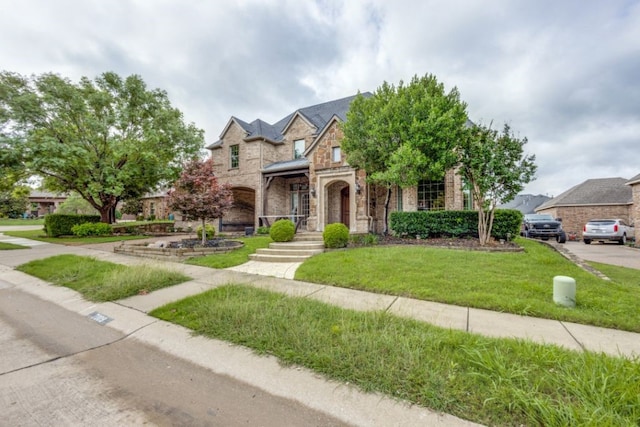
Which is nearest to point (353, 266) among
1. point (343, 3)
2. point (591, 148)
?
point (343, 3)

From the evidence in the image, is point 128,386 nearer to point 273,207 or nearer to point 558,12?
point 558,12

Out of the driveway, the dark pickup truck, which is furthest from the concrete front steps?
the dark pickup truck

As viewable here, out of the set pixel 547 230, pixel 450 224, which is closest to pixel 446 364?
pixel 450 224

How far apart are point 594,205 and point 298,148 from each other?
84.1ft

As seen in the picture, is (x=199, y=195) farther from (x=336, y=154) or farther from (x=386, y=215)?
(x=386, y=215)

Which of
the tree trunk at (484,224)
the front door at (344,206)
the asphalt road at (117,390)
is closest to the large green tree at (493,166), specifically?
the tree trunk at (484,224)

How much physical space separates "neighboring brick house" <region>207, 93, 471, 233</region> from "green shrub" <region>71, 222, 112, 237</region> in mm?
6651

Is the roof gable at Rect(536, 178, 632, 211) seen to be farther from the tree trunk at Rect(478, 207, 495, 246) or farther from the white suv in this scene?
the tree trunk at Rect(478, 207, 495, 246)

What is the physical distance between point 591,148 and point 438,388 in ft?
112

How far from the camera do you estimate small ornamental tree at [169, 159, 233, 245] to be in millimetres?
9641

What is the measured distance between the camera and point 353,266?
6512 millimetres

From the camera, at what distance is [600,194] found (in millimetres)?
22500

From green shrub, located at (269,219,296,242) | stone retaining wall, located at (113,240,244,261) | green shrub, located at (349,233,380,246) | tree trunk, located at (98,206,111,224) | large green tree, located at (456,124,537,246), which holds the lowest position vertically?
stone retaining wall, located at (113,240,244,261)

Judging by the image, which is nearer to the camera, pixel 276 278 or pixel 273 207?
pixel 276 278
